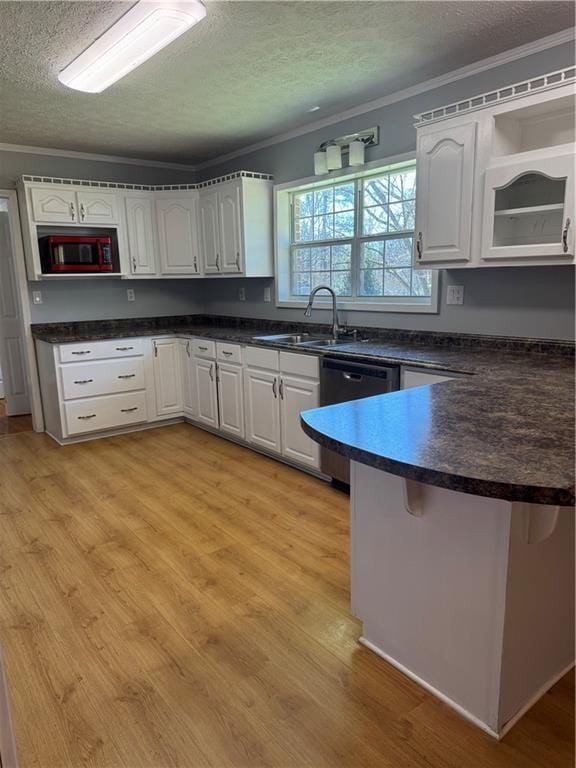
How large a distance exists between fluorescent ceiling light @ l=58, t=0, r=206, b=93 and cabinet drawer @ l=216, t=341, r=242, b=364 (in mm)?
1901

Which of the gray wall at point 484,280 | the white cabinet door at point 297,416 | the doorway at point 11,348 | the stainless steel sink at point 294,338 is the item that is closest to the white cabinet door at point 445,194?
the gray wall at point 484,280

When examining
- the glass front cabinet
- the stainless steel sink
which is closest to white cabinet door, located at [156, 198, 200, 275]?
the stainless steel sink

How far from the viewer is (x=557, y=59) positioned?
2.50 meters

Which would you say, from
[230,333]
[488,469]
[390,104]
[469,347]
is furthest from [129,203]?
[488,469]

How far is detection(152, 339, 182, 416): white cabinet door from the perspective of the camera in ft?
15.2

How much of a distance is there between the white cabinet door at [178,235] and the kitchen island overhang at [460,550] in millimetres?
3612

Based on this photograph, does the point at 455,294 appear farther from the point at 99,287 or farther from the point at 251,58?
the point at 99,287

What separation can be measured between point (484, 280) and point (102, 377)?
122 inches

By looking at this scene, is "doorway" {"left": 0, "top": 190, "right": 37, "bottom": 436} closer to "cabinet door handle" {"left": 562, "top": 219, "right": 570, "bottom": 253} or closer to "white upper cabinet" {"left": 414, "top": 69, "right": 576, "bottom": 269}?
"white upper cabinet" {"left": 414, "top": 69, "right": 576, "bottom": 269}

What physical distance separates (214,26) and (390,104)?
1412 millimetres

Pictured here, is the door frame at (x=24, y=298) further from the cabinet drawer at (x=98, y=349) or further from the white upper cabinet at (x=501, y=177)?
the white upper cabinet at (x=501, y=177)

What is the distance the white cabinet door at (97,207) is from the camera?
4387 mm

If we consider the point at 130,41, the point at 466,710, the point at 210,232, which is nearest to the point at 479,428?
the point at 466,710

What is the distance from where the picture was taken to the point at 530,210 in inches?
93.4
